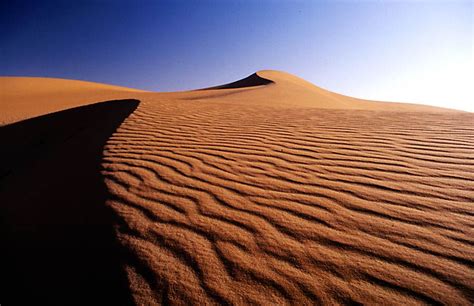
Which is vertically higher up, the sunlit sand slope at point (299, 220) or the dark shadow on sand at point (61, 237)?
the sunlit sand slope at point (299, 220)

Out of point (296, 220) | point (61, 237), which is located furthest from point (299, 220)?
point (61, 237)

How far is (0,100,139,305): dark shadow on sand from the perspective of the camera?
1306 mm

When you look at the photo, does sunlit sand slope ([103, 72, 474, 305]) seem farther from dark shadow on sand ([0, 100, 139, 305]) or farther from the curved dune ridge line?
dark shadow on sand ([0, 100, 139, 305])

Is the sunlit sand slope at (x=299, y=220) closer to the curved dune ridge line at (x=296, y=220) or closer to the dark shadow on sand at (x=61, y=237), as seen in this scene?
the curved dune ridge line at (x=296, y=220)

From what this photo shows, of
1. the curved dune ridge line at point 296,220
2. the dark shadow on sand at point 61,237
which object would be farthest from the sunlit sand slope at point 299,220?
the dark shadow on sand at point 61,237

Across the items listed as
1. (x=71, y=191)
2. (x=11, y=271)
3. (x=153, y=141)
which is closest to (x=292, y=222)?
(x=11, y=271)

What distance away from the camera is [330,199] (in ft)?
6.14

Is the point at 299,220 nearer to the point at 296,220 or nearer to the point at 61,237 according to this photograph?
the point at 296,220

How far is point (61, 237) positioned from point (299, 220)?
160 centimetres

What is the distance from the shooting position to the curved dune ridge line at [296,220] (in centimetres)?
122

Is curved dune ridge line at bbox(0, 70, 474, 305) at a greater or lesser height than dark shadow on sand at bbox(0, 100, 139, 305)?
greater

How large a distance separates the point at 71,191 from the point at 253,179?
5.37ft

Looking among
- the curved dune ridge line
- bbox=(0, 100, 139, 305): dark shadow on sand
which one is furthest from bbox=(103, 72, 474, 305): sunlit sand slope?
bbox=(0, 100, 139, 305): dark shadow on sand

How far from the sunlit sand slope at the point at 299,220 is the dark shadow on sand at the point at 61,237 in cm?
12
